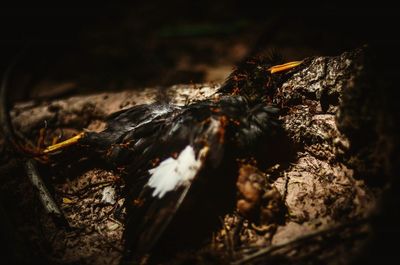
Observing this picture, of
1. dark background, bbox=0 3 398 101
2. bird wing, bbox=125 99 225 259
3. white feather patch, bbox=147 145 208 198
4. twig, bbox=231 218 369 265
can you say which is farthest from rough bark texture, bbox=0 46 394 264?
dark background, bbox=0 3 398 101

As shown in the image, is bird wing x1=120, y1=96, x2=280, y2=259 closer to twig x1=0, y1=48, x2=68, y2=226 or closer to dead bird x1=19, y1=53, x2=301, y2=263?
dead bird x1=19, y1=53, x2=301, y2=263

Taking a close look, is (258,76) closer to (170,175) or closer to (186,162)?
(186,162)

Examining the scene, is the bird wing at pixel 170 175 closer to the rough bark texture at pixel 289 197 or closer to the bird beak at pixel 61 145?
the rough bark texture at pixel 289 197

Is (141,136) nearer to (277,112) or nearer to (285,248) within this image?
(277,112)

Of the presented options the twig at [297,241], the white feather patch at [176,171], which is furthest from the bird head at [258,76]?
the twig at [297,241]

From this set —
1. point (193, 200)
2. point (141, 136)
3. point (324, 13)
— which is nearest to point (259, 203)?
point (193, 200)

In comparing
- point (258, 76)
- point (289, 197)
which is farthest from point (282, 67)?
point (289, 197)
